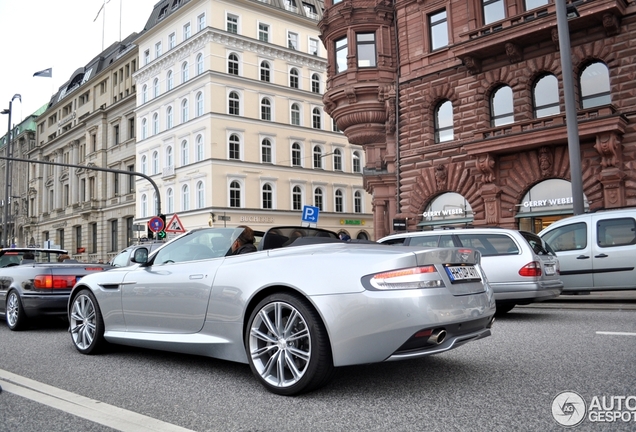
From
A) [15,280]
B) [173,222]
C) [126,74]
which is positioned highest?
[126,74]

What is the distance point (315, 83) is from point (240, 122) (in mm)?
8884

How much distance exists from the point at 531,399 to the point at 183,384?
2.55 meters

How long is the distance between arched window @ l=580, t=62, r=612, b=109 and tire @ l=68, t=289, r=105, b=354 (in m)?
18.6

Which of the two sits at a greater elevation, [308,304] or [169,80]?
[169,80]

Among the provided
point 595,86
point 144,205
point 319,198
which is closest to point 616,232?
point 595,86

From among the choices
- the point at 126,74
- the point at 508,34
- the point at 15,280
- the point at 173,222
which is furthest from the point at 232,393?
the point at 126,74

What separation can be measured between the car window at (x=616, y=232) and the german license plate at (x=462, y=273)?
25.4 ft

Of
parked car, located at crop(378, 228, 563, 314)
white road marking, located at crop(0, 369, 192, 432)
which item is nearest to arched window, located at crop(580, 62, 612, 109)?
parked car, located at crop(378, 228, 563, 314)

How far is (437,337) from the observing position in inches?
153

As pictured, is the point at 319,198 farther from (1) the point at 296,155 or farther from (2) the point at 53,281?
(2) the point at 53,281

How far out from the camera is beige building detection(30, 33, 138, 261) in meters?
51.8

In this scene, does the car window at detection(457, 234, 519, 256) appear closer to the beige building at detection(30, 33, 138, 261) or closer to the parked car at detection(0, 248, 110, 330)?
the parked car at detection(0, 248, 110, 330)

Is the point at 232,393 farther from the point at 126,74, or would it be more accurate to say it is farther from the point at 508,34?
the point at 126,74

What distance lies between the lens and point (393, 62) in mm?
26609
